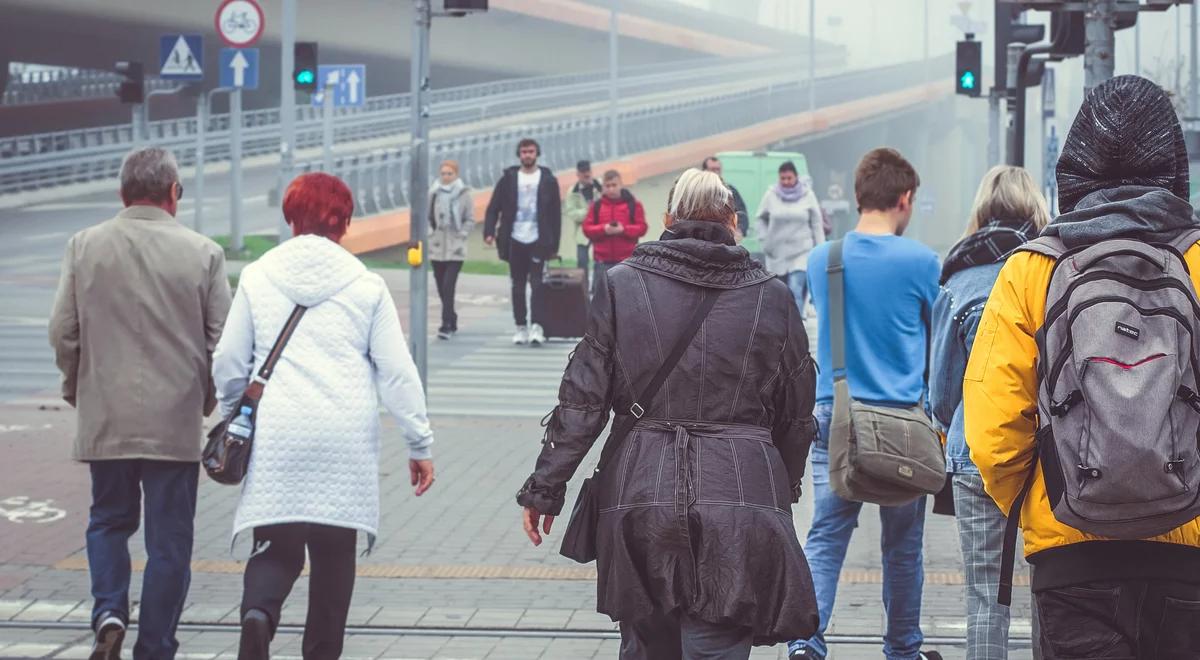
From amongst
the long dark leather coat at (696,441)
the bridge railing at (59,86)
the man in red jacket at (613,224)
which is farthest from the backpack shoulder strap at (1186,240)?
the bridge railing at (59,86)

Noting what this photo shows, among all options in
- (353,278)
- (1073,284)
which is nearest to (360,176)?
(353,278)

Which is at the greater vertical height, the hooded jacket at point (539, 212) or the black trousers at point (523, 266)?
the hooded jacket at point (539, 212)

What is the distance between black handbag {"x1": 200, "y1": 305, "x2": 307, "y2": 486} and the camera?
507cm

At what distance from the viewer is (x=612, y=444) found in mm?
4504

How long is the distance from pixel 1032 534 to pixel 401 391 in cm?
213

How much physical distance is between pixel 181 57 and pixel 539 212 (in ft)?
29.8

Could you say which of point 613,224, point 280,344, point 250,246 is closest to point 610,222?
point 613,224

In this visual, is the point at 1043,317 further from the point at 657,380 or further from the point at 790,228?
the point at 790,228

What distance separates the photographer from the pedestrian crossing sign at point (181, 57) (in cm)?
2434

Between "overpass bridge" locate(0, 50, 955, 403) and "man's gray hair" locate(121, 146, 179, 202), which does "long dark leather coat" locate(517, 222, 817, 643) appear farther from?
"overpass bridge" locate(0, 50, 955, 403)

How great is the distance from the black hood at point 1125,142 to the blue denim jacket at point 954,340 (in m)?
1.72

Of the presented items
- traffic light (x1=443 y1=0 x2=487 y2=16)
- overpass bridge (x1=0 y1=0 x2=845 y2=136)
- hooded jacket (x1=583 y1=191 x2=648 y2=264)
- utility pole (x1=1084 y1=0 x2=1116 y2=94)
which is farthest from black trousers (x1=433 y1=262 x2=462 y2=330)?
overpass bridge (x1=0 y1=0 x2=845 y2=136)

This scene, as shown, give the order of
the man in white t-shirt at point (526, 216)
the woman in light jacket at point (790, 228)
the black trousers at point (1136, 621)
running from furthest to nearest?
1. the woman in light jacket at point (790, 228)
2. the man in white t-shirt at point (526, 216)
3. the black trousers at point (1136, 621)

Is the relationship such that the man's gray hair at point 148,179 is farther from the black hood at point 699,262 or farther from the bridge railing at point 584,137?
the bridge railing at point 584,137
